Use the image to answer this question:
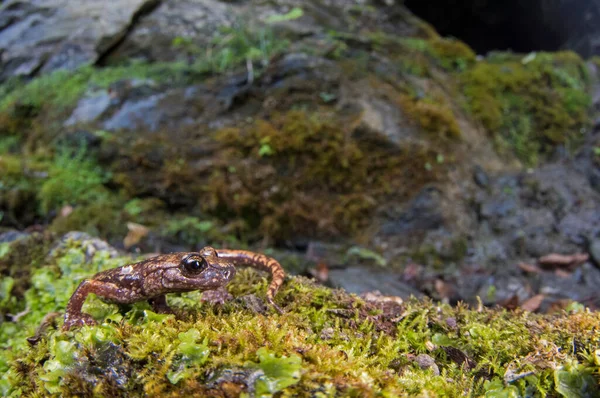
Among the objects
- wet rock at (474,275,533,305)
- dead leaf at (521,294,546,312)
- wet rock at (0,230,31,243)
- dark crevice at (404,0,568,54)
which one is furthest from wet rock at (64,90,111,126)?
dark crevice at (404,0,568,54)

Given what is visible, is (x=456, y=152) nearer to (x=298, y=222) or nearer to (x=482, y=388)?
(x=298, y=222)

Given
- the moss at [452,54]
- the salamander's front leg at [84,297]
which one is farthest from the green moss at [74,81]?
the salamander's front leg at [84,297]

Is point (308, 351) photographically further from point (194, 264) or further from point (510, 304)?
point (510, 304)

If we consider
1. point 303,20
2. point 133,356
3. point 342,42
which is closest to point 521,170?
point 342,42

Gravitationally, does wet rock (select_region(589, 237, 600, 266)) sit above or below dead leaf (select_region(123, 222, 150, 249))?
below

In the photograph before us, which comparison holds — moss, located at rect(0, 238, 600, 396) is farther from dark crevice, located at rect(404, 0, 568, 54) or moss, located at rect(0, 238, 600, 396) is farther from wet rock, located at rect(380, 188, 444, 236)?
dark crevice, located at rect(404, 0, 568, 54)

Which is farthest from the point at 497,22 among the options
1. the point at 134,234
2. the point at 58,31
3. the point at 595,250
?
the point at 134,234

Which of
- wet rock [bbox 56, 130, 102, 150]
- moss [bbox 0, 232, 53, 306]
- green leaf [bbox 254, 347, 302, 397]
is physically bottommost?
wet rock [bbox 56, 130, 102, 150]

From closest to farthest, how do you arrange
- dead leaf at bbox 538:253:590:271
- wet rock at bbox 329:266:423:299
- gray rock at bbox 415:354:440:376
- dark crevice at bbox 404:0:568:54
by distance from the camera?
1. gray rock at bbox 415:354:440:376
2. wet rock at bbox 329:266:423:299
3. dead leaf at bbox 538:253:590:271
4. dark crevice at bbox 404:0:568:54

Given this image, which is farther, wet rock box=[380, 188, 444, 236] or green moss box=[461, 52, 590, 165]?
green moss box=[461, 52, 590, 165]
